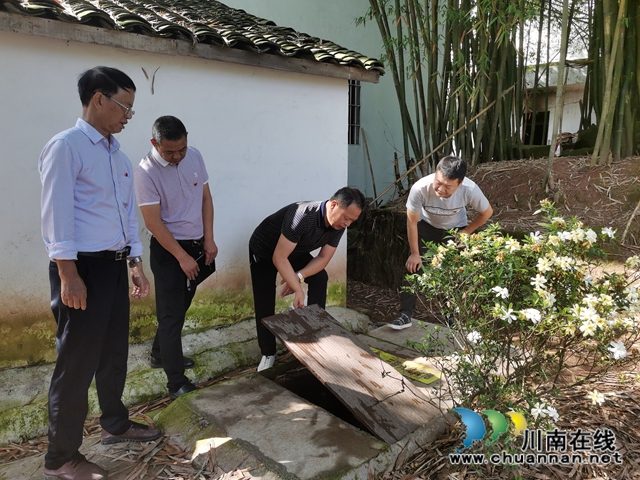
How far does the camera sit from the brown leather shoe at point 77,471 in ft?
7.11

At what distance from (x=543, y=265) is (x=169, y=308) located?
6.77 ft

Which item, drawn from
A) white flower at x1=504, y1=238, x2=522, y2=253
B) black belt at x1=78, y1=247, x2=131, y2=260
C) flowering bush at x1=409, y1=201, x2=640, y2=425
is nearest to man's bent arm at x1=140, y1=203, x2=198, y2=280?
black belt at x1=78, y1=247, x2=131, y2=260

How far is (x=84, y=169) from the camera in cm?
209

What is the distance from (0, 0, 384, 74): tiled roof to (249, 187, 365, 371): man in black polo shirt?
4.30ft

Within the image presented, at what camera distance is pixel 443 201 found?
393 cm

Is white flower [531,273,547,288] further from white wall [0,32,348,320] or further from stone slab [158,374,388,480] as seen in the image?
white wall [0,32,348,320]

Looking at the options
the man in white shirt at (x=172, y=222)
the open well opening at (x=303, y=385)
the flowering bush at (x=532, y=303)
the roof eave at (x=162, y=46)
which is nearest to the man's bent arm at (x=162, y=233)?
the man in white shirt at (x=172, y=222)

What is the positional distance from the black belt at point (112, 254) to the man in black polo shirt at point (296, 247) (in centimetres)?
105

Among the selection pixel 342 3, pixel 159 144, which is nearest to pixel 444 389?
pixel 159 144

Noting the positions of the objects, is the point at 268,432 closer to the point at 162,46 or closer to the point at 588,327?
the point at 588,327

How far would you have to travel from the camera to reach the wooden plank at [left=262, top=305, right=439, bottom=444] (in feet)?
8.50

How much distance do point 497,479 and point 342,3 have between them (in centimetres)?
742

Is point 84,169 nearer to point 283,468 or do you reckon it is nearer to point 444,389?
point 283,468

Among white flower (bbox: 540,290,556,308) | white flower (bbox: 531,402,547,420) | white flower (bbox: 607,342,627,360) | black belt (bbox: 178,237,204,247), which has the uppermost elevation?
white flower (bbox: 540,290,556,308)
